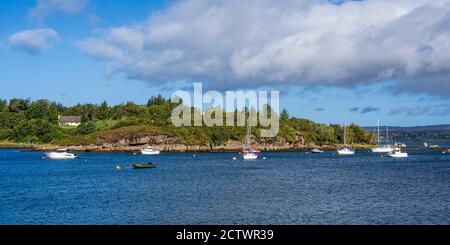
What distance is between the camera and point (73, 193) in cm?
6719

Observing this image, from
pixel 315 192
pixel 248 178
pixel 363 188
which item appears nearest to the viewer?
pixel 315 192

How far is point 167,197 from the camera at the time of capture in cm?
6147

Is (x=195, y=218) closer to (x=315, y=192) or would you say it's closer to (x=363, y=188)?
(x=315, y=192)

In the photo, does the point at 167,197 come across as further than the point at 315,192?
No

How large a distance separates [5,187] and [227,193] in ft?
109
